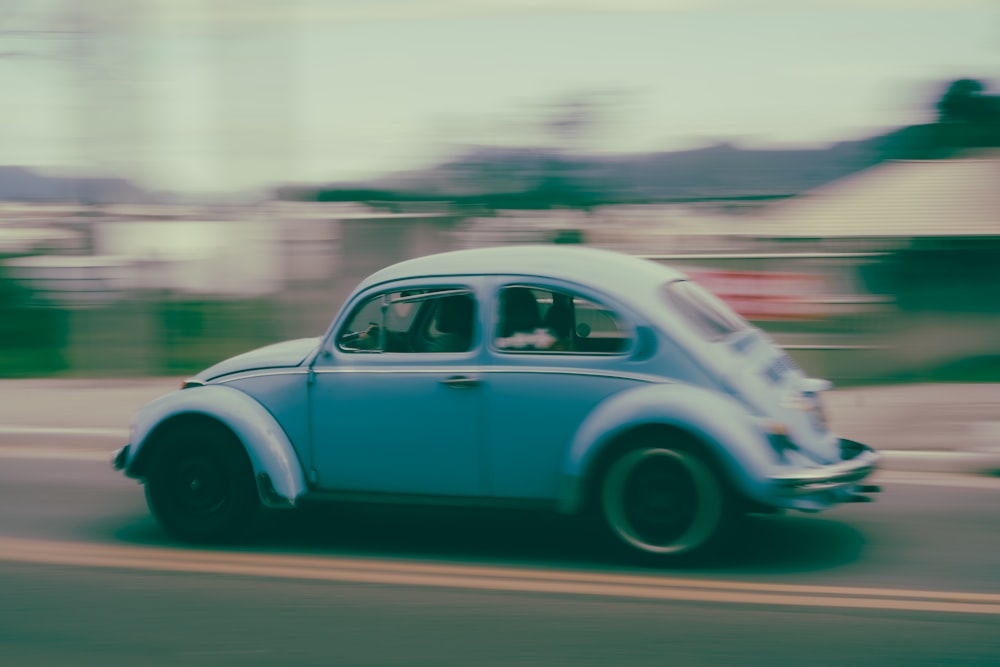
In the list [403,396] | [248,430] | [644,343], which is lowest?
[248,430]

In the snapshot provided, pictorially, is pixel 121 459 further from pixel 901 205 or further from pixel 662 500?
pixel 901 205

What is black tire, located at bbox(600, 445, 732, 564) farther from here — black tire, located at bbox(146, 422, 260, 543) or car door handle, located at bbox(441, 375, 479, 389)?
black tire, located at bbox(146, 422, 260, 543)

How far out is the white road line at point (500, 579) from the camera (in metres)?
5.24

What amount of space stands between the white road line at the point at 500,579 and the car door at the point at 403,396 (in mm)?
419

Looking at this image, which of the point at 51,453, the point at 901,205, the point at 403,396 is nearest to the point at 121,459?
the point at 403,396

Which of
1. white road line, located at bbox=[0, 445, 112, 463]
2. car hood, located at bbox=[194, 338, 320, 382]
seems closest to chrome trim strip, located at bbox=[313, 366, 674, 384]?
car hood, located at bbox=[194, 338, 320, 382]

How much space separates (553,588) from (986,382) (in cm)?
846

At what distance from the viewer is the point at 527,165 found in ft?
45.6

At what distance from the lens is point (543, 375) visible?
18.9 ft

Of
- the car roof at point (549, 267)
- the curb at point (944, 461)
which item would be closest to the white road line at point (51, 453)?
the car roof at point (549, 267)

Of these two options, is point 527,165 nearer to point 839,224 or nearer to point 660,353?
point 839,224

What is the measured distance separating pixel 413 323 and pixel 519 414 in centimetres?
79

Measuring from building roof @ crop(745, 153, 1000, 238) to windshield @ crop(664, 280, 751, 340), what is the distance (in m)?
6.62

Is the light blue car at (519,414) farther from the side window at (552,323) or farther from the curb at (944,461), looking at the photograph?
the curb at (944,461)
